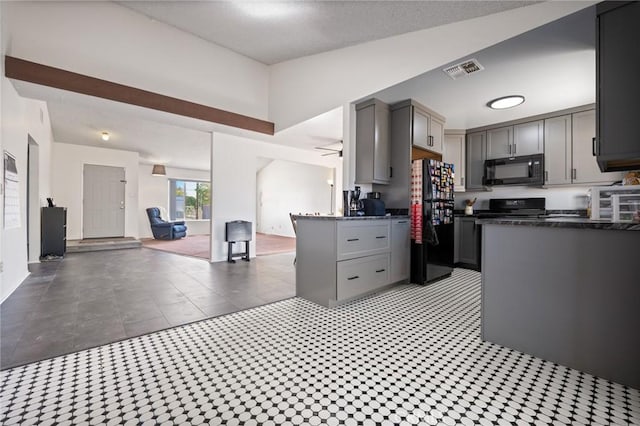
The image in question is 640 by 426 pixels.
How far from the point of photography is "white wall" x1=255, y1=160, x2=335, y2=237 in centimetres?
895

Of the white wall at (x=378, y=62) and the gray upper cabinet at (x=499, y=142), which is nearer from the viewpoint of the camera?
Result: the white wall at (x=378, y=62)

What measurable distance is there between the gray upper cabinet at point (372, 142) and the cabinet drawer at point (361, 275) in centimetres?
106

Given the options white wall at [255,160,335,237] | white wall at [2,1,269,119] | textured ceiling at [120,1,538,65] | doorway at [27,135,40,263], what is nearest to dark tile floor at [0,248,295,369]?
doorway at [27,135,40,263]

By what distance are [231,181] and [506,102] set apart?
15.2ft

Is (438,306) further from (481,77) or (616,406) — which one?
(481,77)

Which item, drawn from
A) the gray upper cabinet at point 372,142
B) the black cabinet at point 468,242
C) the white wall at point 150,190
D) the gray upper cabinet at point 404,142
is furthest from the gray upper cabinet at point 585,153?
the white wall at point 150,190

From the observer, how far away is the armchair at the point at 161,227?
8.55 m

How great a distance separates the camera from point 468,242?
456 cm

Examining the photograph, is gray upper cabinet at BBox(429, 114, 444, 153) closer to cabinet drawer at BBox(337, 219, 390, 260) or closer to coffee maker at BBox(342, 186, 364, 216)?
coffee maker at BBox(342, 186, 364, 216)

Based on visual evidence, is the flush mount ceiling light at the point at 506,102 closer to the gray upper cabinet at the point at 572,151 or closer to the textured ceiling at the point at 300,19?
the gray upper cabinet at the point at 572,151

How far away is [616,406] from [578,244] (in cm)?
85

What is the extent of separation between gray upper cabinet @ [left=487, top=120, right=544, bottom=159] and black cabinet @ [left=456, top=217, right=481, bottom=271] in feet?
3.93

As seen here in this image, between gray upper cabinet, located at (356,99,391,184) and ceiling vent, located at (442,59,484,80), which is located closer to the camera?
ceiling vent, located at (442,59,484,80)

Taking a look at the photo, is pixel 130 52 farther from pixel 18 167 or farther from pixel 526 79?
pixel 526 79
